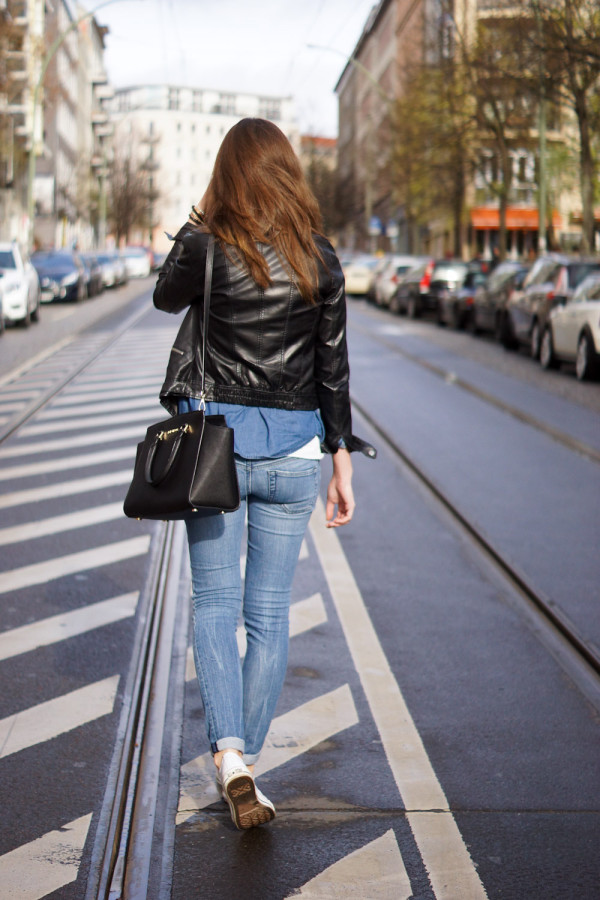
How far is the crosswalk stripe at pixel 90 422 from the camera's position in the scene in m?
12.6

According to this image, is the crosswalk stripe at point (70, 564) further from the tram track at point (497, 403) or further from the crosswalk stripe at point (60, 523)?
the tram track at point (497, 403)

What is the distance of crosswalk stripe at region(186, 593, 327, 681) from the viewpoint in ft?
19.0

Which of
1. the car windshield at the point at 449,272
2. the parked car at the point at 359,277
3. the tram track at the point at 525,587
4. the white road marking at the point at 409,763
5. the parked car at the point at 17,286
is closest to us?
the white road marking at the point at 409,763

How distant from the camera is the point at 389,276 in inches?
1719

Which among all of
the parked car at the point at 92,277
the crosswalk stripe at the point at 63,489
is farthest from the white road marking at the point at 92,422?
the parked car at the point at 92,277

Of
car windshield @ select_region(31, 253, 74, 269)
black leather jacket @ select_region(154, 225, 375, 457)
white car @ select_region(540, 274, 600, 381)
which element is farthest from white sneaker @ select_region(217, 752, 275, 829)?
car windshield @ select_region(31, 253, 74, 269)

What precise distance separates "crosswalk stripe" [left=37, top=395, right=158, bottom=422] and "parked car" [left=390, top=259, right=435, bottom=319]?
2173 cm

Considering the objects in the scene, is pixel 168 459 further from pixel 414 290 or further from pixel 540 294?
pixel 414 290

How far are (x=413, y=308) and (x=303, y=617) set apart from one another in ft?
105

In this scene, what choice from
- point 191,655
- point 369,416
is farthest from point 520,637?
point 369,416

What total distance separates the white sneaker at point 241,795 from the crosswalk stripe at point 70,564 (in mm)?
3017

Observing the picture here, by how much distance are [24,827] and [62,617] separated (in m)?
2.28

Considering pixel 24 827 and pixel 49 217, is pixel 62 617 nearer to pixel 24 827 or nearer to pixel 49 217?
pixel 24 827

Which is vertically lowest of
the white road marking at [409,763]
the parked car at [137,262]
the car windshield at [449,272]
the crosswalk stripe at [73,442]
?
the white road marking at [409,763]
